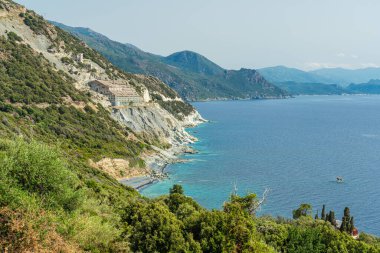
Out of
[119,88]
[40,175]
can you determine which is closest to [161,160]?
[119,88]

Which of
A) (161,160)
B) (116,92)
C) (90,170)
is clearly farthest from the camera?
(116,92)

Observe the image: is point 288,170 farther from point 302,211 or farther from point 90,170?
point 90,170

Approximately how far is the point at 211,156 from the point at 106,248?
290 ft

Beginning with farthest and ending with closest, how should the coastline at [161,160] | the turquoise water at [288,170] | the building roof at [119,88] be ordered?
the building roof at [119,88]
the coastline at [161,160]
the turquoise water at [288,170]

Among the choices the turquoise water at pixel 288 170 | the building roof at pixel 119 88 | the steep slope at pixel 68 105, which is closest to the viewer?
the turquoise water at pixel 288 170

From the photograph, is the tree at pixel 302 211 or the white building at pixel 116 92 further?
the white building at pixel 116 92

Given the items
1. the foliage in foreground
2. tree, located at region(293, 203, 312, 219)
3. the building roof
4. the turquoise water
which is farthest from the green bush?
the building roof

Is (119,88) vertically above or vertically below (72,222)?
above

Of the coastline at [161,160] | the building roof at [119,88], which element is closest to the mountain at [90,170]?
the coastline at [161,160]

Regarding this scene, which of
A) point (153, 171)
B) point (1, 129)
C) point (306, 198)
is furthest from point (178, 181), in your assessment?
point (1, 129)

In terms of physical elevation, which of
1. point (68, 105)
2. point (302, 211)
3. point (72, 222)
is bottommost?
point (302, 211)

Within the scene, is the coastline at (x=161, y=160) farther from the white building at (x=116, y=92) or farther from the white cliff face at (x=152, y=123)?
the white building at (x=116, y=92)

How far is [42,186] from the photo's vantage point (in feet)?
68.6

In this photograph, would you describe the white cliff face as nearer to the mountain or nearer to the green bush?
the mountain
